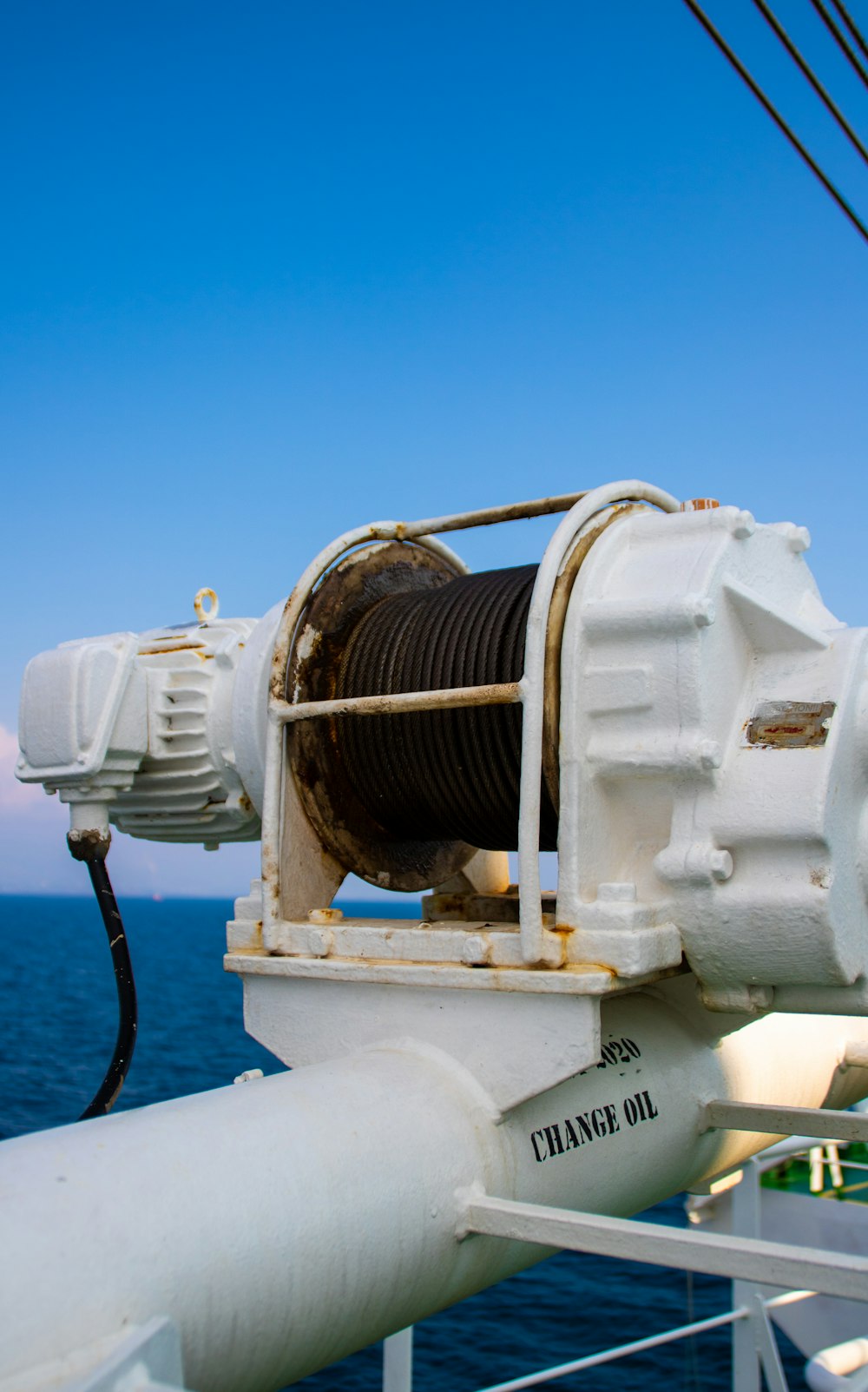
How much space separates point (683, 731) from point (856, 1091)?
8.04 feet

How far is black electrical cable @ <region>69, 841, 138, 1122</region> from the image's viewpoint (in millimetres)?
3711

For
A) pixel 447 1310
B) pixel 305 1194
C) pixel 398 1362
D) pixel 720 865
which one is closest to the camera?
pixel 305 1194

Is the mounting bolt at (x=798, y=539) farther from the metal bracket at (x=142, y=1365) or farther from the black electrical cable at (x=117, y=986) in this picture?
the metal bracket at (x=142, y=1365)

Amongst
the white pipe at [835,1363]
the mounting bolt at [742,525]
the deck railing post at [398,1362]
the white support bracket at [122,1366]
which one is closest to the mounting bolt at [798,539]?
the mounting bolt at [742,525]

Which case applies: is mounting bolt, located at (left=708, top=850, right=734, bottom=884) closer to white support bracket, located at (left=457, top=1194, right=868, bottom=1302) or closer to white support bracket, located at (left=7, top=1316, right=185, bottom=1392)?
white support bracket, located at (left=457, top=1194, right=868, bottom=1302)

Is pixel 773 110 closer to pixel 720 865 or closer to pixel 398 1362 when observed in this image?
pixel 720 865

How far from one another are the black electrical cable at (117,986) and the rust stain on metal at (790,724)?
1877 millimetres

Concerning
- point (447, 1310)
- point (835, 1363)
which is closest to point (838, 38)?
point (835, 1363)

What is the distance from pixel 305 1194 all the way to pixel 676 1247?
0.74 m

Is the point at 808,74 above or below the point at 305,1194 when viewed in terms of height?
above

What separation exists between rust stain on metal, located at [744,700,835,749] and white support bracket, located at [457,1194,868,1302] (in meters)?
1.14

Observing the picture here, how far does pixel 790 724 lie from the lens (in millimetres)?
3162

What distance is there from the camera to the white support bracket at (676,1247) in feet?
8.03

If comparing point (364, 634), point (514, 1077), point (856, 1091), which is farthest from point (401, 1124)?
point (856, 1091)
